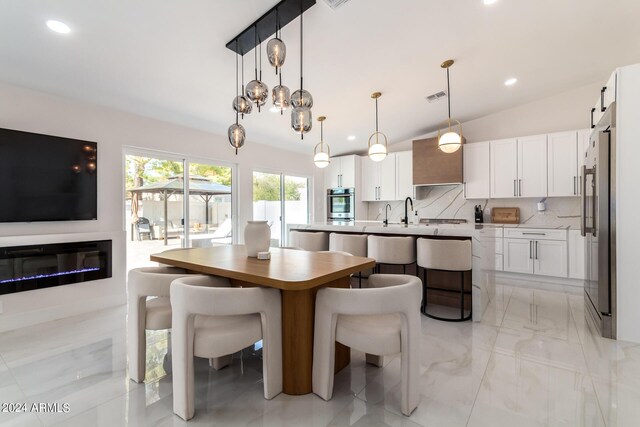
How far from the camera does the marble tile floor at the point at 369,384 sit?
5.30ft

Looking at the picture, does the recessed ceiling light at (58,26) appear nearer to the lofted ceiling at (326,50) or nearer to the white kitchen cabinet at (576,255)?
the lofted ceiling at (326,50)

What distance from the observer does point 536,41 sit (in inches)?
130

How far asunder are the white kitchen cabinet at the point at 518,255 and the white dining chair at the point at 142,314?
4.87 m

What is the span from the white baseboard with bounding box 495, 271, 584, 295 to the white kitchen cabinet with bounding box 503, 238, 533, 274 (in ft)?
0.52

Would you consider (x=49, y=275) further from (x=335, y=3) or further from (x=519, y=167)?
(x=519, y=167)

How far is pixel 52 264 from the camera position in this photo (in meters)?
3.10

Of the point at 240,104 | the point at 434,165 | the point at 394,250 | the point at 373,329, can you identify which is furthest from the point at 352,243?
the point at 434,165

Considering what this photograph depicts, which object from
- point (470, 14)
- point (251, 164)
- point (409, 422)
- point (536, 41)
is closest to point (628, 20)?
point (536, 41)

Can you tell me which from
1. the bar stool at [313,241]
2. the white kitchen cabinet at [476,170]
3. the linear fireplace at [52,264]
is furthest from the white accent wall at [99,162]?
the white kitchen cabinet at [476,170]

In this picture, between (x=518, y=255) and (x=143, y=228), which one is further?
(x=518, y=255)

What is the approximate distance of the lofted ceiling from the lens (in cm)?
236

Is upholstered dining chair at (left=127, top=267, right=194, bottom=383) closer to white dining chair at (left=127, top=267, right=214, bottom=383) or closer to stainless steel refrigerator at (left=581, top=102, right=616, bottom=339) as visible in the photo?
white dining chair at (left=127, top=267, right=214, bottom=383)

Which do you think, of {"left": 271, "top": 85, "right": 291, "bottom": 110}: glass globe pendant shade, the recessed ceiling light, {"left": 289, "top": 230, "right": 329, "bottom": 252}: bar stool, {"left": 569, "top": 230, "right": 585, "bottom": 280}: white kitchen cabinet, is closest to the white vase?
{"left": 271, "top": 85, "right": 291, "bottom": 110}: glass globe pendant shade

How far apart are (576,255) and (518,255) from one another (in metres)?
0.70
